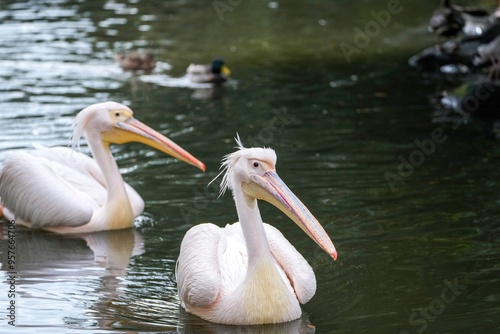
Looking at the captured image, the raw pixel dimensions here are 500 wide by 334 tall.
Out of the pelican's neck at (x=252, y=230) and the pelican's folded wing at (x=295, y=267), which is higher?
the pelican's neck at (x=252, y=230)

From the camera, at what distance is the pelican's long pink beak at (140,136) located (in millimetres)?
6730

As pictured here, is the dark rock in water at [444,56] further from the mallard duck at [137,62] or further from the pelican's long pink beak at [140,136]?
the pelican's long pink beak at [140,136]

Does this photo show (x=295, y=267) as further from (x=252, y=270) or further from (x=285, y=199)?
(x=285, y=199)

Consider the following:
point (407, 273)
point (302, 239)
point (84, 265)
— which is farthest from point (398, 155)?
point (84, 265)

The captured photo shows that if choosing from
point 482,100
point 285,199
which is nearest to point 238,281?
point 285,199

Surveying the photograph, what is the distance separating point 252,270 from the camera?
16.4 ft

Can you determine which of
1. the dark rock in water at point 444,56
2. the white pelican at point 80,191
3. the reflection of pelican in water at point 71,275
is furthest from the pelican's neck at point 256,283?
the dark rock in water at point 444,56

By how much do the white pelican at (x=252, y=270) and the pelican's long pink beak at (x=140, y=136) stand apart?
1.53 metres

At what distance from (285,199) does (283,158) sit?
3.35 meters

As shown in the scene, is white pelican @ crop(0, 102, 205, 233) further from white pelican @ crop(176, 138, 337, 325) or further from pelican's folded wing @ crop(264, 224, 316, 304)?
white pelican @ crop(176, 138, 337, 325)

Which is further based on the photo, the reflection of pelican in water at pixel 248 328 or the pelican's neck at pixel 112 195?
the pelican's neck at pixel 112 195

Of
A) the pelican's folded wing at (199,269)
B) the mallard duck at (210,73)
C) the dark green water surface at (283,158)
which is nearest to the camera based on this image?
the pelican's folded wing at (199,269)

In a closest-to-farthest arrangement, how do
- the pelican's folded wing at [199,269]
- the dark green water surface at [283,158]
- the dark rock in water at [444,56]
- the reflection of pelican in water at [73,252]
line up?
the pelican's folded wing at [199,269] → the dark green water surface at [283,158] → the reflection of pelican in water at [73,252] → the dark rock in water at [444,56]

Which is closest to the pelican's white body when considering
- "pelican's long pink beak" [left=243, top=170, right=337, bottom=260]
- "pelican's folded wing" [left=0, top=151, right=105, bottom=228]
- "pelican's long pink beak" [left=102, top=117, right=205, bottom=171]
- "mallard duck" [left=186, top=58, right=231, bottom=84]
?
"pelican's long pink beak" [left=243, top=170, right=337, bottom=260]
